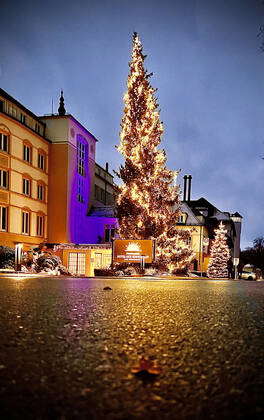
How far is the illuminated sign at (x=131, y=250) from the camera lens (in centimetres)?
2480

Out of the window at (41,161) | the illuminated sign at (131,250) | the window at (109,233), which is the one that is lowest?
the illuminated sign at (131,250)

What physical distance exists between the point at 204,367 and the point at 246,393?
1.28 ft

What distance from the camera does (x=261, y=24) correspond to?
29.2 ft

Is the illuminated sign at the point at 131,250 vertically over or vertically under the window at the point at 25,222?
under

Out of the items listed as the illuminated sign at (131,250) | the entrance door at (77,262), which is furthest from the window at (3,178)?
the illuminated sign at (131,250)

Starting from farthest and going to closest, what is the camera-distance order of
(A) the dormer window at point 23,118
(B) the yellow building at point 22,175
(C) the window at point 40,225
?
1. (C) the window at point 40,225
2. (A) the dormer window at point 23,118
3. (B) the yellow building at point 22,175

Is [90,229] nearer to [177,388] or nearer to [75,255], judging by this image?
[75,255]

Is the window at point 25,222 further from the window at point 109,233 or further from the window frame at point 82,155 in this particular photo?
the window at point 109,233

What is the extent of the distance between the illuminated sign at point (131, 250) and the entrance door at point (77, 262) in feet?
32.2

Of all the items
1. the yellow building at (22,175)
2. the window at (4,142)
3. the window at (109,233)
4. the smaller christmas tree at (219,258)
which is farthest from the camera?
the smaller christmas tree at (219,258)

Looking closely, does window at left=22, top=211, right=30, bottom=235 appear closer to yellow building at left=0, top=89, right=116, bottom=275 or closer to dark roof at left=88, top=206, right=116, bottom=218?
yellow building at left=0, top=89, right=116, bottom=275

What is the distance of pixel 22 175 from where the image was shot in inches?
1199

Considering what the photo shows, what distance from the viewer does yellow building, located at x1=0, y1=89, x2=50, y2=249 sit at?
28.1 meters

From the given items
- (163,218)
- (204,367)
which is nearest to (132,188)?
(163,218)
